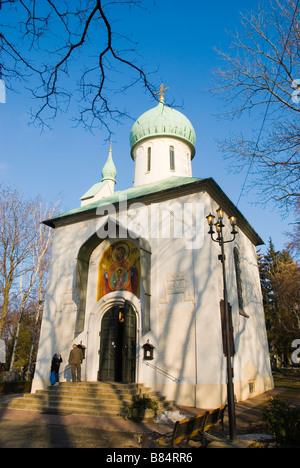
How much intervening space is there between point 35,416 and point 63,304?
555cm

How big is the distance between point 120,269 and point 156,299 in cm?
238

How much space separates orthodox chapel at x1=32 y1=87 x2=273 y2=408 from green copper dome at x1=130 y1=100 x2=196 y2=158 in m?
5.81

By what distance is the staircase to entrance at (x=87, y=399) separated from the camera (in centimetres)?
938

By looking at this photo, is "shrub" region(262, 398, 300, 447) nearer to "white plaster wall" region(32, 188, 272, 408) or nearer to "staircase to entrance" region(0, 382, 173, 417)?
"staircase to entrance" region(0, 382, 173, 417)

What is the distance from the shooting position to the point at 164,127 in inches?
732

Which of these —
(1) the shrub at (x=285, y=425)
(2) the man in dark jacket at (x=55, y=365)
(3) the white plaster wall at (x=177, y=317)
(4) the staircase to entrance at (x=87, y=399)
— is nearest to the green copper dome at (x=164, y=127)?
(3) the white plaster wall at (x=177, y=317)

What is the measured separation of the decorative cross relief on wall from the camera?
11570mm

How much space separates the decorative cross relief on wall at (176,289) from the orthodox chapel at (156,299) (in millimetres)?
36

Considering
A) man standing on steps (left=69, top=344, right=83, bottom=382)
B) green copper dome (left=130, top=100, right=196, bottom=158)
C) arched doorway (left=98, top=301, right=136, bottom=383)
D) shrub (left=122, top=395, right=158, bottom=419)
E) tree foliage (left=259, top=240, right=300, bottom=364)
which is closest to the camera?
shrub (left=122, top=395, right=158, bottom=419)

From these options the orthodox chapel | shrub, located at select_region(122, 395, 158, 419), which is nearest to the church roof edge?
the orthodox chapel

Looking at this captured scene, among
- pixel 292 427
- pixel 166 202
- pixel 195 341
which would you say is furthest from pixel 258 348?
pixel 292 427

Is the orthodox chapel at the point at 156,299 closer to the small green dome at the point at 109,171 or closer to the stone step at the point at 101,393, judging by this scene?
the stone step at the point at 101,393
